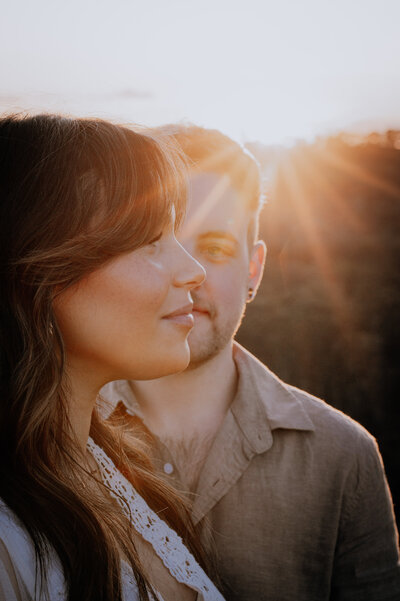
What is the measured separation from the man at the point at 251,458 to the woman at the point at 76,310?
32.2 inches

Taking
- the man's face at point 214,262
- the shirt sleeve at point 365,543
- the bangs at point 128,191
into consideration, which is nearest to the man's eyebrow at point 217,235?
the man's face at point 214,262

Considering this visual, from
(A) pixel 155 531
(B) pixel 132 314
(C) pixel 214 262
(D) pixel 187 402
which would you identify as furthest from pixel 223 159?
(A) pixel 155 531

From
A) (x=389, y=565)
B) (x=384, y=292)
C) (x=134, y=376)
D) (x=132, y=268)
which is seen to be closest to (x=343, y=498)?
(x=389, y=565)

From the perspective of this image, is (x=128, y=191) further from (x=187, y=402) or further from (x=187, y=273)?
(x=187, y=402)

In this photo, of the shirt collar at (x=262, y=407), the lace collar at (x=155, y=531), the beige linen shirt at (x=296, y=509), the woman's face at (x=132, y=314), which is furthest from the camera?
Answer: the shirt collar at (x=262, y=407)

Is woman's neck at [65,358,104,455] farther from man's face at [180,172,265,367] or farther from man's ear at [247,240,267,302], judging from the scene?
man's ear at [247,240,267,302]

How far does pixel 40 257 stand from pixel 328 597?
184 centimetres

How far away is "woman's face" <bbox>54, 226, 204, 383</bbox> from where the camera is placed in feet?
4.30

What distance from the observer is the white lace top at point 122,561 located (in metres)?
1.08

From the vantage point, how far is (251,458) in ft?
7.33

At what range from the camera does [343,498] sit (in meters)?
2.21

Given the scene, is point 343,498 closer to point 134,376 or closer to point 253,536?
point 253,536

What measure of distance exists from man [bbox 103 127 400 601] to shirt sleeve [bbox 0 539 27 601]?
1.02m

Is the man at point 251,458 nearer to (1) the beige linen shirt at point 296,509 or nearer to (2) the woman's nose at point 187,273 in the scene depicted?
(1) the beige linen shirt at point 296,509
